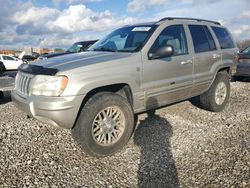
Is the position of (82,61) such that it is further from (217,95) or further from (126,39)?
(217,95)

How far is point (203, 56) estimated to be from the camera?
5.54 meters

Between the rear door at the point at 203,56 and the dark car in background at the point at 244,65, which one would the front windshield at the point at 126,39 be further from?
the dark car in background at the point at 244,65

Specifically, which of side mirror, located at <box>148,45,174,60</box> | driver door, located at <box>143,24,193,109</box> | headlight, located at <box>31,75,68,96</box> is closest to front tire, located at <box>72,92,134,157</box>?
headlight, located at <box>31,75,68,96</box>

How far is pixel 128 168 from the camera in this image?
12.0 ft

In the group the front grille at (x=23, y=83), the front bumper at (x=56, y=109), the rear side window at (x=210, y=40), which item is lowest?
the front bumper at (x=56, y=109)

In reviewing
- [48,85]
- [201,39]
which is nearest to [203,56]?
[201,39]

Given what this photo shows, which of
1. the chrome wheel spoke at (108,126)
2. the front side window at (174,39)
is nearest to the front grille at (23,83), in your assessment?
the chrome wheel spoke at (108,126)

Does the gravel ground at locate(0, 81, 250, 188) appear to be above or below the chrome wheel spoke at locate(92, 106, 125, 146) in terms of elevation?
below

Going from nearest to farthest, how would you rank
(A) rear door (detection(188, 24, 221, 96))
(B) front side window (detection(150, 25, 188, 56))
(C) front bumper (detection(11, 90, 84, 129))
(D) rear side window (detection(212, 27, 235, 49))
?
(C) front bumper (detection(11, 90, 84, 129)) < (B) front side window (detection(150, 25, 188, 56)) < (A) rear door (detection(188, 24, 221, 96)) < (D) rear side window (detection(212, 27, 235, 49))

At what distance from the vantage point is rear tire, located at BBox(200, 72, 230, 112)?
238 inches

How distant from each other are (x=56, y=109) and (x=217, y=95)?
3968 millimetres

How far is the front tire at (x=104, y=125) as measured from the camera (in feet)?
12.5

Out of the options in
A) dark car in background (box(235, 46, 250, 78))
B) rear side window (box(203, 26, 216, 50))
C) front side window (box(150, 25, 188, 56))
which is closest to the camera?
front side window (box(150, 25, 188, 56))

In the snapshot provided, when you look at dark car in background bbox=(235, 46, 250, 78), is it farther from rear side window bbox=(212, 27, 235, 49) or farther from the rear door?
the rear door
